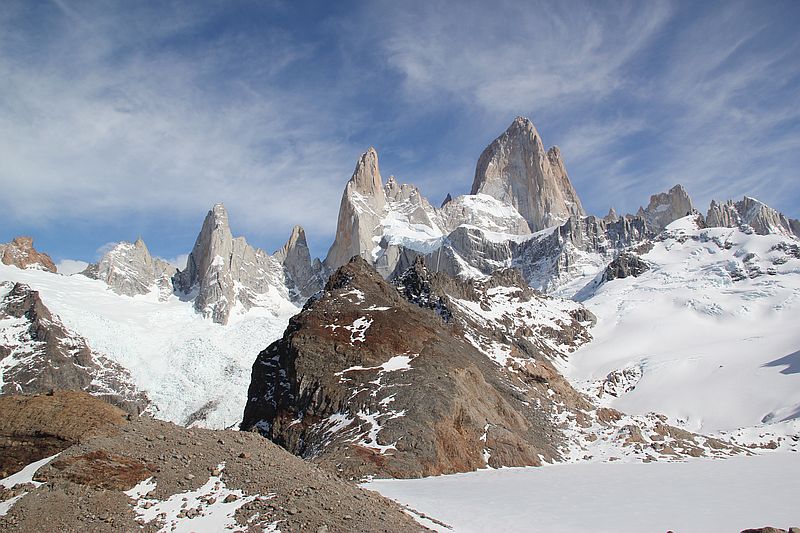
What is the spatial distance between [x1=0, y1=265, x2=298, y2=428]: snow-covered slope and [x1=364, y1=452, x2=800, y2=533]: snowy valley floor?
10664 cm

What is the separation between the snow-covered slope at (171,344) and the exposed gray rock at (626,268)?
4192 inches

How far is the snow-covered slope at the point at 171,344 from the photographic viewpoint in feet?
479

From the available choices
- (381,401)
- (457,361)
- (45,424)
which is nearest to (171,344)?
(457,361)

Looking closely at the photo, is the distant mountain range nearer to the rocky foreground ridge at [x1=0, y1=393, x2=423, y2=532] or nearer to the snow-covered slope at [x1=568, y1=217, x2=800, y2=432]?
the snow-covered slope at [x1=568, y1=217, x2=800, y2=432]

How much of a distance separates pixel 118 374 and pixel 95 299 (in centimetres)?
4933

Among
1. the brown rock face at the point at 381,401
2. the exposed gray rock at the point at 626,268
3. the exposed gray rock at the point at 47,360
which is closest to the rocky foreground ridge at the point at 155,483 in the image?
the brown rock face at the point at 381,401

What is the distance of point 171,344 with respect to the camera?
171 meters

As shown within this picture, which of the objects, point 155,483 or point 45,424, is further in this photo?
point 45,424

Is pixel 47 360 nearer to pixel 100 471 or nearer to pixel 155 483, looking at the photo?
pixel 100 471

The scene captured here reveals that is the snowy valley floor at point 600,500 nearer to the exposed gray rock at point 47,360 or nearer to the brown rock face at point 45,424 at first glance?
the brown rock face at point 45,424

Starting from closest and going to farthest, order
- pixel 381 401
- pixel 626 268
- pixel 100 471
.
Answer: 1. pixel 100 471
2. pixel 381 401
3. pixel 626 268

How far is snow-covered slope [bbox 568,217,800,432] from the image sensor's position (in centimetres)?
10431

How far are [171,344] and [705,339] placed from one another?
137655 mm

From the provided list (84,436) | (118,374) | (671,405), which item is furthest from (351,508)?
(118,374)
